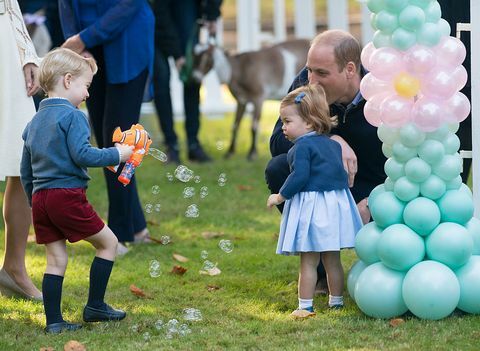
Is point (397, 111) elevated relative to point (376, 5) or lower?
lower

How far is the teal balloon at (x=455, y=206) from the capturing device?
4.11m

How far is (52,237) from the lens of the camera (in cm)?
413

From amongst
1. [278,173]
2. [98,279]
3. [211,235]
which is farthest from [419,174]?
[211,235]

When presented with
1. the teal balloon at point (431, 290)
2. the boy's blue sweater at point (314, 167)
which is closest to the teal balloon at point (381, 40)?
the boy's blue sweater at point (314, 167)

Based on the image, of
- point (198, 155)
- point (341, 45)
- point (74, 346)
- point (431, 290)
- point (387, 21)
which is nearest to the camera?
point (74, 346)

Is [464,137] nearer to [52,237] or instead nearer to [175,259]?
[175,259]

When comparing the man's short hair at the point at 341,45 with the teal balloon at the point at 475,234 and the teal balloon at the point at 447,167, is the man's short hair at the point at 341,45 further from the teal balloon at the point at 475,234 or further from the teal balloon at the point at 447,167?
the teal balloon at the point at 475,234

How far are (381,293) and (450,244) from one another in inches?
13.9

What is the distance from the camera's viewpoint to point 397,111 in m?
4.05

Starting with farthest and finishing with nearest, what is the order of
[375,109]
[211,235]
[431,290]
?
1. [211,235]
2. [375,109]
3. [431,290]

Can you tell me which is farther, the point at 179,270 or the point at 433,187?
the point at 179,270

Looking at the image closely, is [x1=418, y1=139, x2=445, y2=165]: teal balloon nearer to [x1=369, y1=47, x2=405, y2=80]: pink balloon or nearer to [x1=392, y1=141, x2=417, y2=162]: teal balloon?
[x1=392, y1=141, x2=417, y2=162]: teal balloon

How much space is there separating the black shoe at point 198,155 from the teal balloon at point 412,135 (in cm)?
517

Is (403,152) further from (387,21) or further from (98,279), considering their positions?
(98,279)
